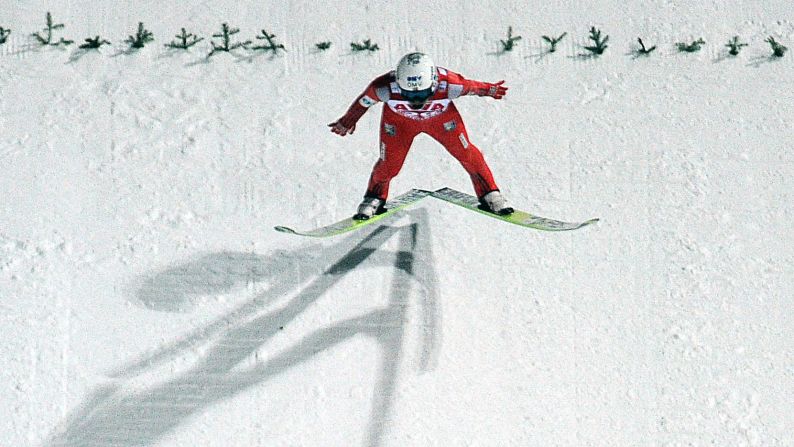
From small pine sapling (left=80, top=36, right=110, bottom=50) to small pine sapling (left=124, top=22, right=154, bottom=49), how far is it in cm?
15

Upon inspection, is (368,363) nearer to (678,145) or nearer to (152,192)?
(152,192)

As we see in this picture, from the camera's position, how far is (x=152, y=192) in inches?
354

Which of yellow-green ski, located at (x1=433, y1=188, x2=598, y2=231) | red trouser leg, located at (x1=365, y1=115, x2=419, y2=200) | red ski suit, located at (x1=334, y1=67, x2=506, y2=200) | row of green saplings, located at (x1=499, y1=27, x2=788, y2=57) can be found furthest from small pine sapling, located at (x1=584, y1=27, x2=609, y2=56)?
red trouser leg, located at (x1=365, y1=115, x2=419, y2=200)

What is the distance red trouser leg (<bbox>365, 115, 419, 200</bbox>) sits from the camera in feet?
27.1

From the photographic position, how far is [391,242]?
29.2 ft

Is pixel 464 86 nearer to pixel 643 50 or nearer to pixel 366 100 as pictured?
pixel 366 100

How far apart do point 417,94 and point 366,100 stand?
1.27 feet

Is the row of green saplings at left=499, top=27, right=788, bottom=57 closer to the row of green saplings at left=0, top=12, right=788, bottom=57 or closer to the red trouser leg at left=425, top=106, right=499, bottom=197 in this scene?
the row of green saplings at left=0, top=12, right=788, bottom=57

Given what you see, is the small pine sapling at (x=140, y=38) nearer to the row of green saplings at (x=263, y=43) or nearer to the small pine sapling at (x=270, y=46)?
the row of green saplings at (x=263, y=43)

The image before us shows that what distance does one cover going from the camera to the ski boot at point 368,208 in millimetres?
8484

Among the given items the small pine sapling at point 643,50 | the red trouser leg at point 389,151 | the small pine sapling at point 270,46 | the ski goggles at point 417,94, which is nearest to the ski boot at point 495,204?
the red trouser leg at point 389,151

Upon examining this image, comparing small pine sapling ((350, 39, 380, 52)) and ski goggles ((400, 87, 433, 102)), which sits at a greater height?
small pine sapling ((350, 39, 380, 52))

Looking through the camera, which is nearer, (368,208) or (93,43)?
(368,208)

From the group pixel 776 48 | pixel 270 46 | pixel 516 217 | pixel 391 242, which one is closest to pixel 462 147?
pixel 516 217
